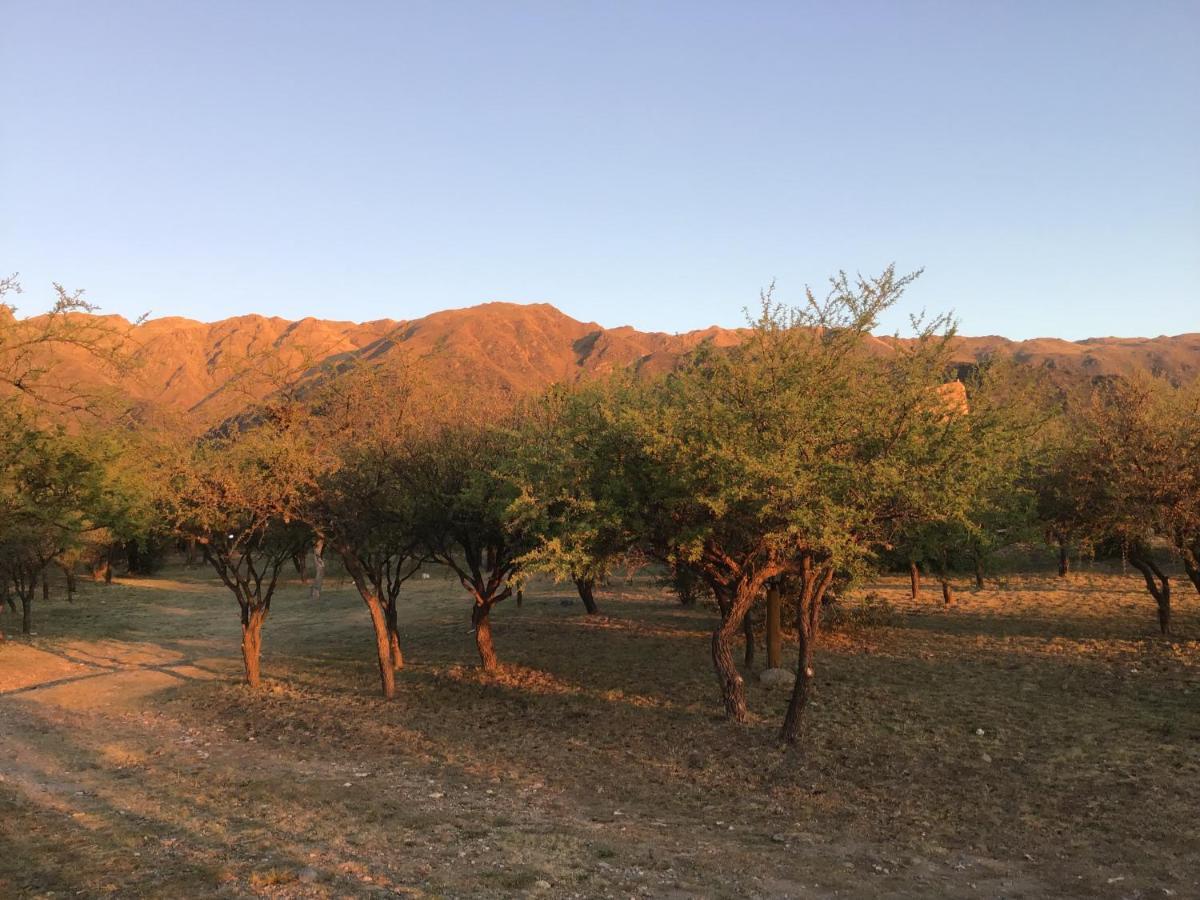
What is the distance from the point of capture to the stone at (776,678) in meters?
19.6

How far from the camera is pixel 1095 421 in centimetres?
2153

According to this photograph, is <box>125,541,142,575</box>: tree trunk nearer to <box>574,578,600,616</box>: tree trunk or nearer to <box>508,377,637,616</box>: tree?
<box>574,578,600,616</box>: tree trunk

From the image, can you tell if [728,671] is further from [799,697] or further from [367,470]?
[367,470]

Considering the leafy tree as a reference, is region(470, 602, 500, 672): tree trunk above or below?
below

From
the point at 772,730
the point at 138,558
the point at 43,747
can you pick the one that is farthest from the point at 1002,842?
the point at 138,558

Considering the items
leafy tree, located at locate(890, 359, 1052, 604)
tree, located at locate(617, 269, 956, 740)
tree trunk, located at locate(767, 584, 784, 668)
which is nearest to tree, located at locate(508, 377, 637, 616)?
tree, located at locate(617, 269, 956, 740)

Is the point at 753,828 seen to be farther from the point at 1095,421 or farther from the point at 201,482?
the point at 1095,421

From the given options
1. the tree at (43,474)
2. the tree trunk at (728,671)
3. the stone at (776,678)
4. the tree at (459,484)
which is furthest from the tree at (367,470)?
the stone at (776,678)

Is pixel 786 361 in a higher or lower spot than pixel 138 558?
higher

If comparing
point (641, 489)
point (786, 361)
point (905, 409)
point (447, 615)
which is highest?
point (786, 361)

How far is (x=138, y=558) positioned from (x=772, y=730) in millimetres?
59492

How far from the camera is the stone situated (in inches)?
773

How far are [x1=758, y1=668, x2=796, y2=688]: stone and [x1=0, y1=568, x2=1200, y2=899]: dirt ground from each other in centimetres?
77

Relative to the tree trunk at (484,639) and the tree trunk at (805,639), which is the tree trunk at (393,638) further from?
the tree trunk at (805,639)
